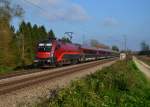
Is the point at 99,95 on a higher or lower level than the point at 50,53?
lower

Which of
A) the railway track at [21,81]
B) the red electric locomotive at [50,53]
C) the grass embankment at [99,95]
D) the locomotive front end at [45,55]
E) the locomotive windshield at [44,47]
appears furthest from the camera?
the locomotive windshield at [44,47]

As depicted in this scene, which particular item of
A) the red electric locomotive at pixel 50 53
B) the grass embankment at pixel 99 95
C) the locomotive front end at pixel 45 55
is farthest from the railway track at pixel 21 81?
the red electric locomotive at pixel 50 53

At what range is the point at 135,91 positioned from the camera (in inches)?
757

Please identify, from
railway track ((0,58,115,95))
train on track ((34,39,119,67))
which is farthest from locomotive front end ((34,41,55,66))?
railway track ((0,58,115,95))

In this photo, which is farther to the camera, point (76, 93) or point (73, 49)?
point (73, 49)

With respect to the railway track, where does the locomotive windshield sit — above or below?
above

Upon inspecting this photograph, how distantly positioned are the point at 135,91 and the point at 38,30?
100m

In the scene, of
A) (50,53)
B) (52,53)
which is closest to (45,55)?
(50,53)

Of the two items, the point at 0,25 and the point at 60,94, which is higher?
the point at 0,25

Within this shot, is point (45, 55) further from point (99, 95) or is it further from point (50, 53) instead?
point (99, 95)

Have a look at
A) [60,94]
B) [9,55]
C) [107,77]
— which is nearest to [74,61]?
A: [9,55]

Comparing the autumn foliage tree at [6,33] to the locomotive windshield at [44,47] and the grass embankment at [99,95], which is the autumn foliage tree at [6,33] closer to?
the locomotive windshield at [44,47]

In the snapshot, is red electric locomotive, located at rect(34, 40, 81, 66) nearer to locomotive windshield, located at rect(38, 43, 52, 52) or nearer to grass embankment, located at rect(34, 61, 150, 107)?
locomotive windshield, located at rect(38, 43, 52, 52)

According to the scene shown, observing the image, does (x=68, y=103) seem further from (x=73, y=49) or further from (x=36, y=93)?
(x=73, y=49)
